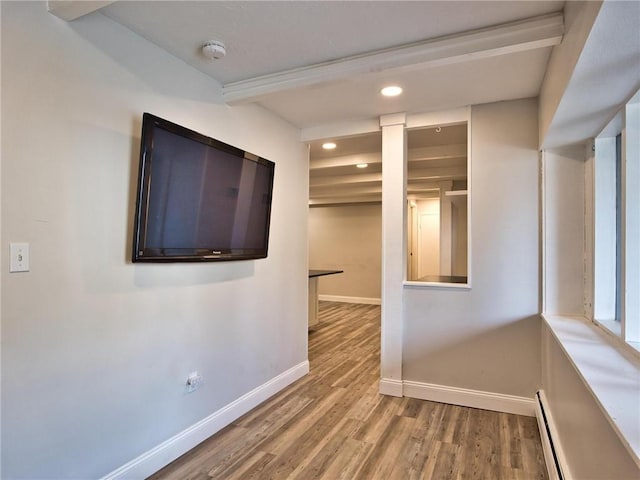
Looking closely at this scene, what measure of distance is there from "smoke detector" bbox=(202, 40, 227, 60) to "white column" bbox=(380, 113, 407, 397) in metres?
1.49

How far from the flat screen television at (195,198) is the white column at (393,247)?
1001 millimetres

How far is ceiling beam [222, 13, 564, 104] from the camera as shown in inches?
68.0

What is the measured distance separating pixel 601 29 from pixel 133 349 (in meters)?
2.30

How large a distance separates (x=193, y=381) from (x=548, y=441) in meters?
2.10

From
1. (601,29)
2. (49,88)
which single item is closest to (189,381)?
(49,88)

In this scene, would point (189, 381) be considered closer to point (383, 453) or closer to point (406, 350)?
point (383, 453)

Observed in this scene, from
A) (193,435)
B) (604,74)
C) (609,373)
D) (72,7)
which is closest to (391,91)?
(604,74)

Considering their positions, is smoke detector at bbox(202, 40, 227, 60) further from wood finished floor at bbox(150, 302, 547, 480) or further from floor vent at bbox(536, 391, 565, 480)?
floor vent at bbox(536, 391, 565, 480)

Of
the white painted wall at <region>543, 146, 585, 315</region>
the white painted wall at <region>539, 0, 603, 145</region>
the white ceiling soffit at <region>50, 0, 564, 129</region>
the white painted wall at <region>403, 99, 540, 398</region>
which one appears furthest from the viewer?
the white painted wall at <region>403, 99, 540, 398</region>

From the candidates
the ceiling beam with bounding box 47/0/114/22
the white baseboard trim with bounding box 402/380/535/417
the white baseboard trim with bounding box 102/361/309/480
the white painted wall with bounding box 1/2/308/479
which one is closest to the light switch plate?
the white painted wall with bounding box 1/2/308/479

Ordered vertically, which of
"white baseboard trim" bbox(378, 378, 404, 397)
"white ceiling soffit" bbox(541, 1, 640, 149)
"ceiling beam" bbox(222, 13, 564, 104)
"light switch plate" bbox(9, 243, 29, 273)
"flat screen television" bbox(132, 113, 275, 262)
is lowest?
"white baseboard trim" bbox(378, 378, 404, 397)

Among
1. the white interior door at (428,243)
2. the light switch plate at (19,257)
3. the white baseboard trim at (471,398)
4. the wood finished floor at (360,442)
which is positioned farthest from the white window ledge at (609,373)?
the white interior door at (428,243)

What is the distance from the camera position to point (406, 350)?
3.09 meters

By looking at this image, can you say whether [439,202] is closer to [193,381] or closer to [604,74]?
[604,74]
